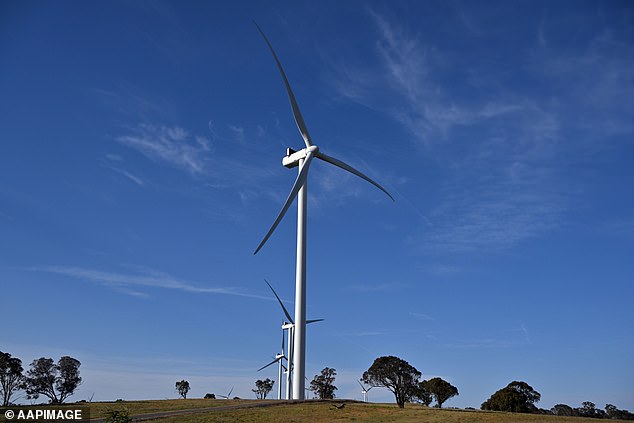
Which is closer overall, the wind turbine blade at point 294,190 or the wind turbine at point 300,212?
the wind turbine blade at point 294,190

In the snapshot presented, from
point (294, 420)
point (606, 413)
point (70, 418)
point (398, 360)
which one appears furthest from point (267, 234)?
point (606, 413)

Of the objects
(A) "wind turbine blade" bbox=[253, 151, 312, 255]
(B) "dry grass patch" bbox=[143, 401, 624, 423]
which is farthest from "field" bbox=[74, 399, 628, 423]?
(A) "wind turbine blade" bbox=[253, 151, 312, 255]

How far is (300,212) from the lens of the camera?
81875 millimetres

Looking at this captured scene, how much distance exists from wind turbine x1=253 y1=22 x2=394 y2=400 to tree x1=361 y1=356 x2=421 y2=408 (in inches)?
1972

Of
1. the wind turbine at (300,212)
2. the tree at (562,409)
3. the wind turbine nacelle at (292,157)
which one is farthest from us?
the tree at (562,409)

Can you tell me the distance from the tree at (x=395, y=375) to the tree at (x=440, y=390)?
36.8 feet

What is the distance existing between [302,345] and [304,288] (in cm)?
775

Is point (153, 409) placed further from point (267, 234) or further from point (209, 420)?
point (267, 234)

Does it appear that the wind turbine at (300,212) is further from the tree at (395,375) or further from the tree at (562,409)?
the tree at (562,409)

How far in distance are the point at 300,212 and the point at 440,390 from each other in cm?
7695

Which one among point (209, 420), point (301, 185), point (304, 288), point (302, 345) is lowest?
point (209, 420)

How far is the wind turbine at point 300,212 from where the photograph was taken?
74.6 m

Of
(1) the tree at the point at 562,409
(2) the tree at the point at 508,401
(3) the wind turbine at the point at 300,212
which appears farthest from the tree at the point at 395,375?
(1) the tree at the point at 562,409

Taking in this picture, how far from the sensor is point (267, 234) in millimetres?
65250
